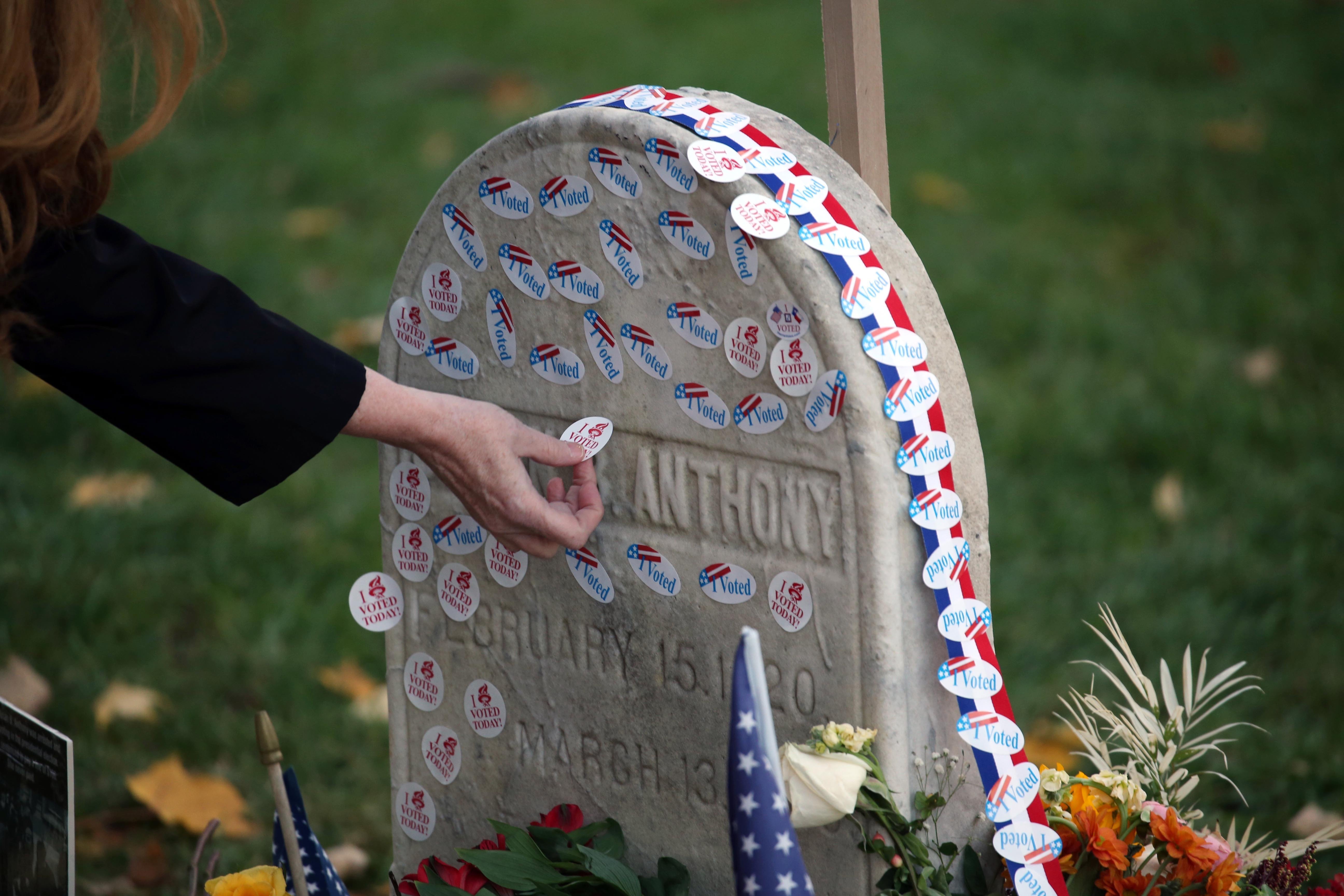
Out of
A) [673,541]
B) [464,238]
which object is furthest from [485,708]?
[464,238]

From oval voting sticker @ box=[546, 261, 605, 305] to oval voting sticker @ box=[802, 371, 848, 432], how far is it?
12.6 inches

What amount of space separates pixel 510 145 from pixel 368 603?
0.68 meters

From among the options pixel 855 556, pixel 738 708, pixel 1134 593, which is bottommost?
pixel 738 708

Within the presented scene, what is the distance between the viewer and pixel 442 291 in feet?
5.41

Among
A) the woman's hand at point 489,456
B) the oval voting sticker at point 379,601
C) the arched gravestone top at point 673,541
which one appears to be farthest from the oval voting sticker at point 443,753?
the woman's hand at point 489,456

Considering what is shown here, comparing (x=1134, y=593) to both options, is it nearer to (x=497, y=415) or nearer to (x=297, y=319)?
(x=497, y=415)

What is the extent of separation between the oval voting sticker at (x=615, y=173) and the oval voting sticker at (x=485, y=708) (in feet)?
2.32

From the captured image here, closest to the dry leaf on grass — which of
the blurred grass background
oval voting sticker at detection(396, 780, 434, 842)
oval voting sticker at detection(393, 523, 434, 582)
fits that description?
the blurred grass background

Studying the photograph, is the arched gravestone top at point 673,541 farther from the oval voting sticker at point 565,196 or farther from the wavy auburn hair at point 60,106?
the wavy auburn hair at point 60,106

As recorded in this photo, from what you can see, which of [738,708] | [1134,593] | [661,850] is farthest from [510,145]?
[1134,593]

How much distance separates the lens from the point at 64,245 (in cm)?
134

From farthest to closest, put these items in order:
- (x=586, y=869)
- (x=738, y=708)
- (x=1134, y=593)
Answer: (x=1134, y=593)
(x=586, y=869)
(x=738, y=708)

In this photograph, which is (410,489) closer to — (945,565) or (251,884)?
(251,884)

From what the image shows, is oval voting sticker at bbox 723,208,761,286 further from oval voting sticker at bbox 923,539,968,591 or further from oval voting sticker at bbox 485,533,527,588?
oval voting sticker at bbox 485,533,527,588
